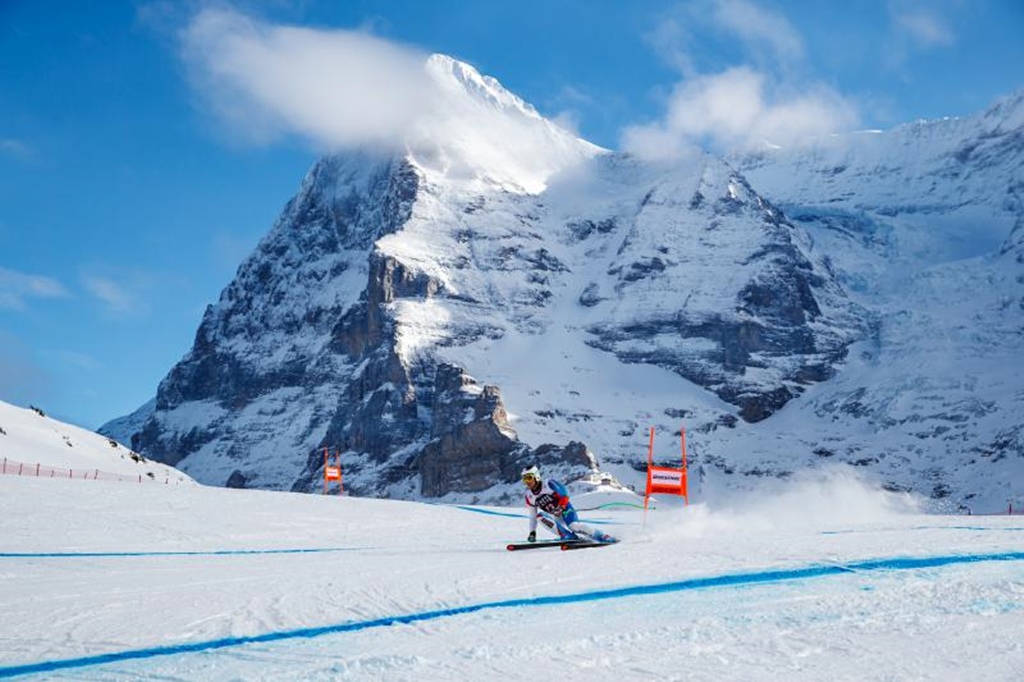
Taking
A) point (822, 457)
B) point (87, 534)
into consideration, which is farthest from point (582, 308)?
point (87, 534)

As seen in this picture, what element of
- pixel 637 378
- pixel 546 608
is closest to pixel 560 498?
pixel 546 608

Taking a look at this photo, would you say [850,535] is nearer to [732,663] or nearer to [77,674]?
[732,663]

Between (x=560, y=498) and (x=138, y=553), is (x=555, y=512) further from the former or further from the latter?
(x=138, y=553)

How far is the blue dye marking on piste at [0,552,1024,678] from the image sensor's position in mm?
8188

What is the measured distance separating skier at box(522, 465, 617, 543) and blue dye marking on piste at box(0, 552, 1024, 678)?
14.7 ft

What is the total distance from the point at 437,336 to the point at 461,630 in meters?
168

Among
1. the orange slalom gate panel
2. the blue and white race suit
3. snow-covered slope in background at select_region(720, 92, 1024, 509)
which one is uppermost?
snow-covered slope in background at select_region(720, 92, 1024, 509)

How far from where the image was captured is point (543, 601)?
1038 cm

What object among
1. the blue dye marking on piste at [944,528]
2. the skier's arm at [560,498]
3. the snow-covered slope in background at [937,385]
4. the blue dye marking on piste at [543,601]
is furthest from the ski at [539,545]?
the snow-covered slope in background at [937,385]

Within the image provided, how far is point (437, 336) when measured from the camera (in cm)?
17625

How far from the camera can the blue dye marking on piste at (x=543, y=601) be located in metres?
8.19

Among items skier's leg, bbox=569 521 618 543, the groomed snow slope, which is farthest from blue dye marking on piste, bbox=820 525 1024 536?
skier's leg, bbox=569 521 618 543

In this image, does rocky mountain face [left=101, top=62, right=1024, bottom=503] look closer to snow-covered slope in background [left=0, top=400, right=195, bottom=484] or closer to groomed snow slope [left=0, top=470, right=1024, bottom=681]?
snow-covered slope in background [left=0, top=400, right=195, bottom=484]

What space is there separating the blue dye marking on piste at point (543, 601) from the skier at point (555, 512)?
4469 millimetres
